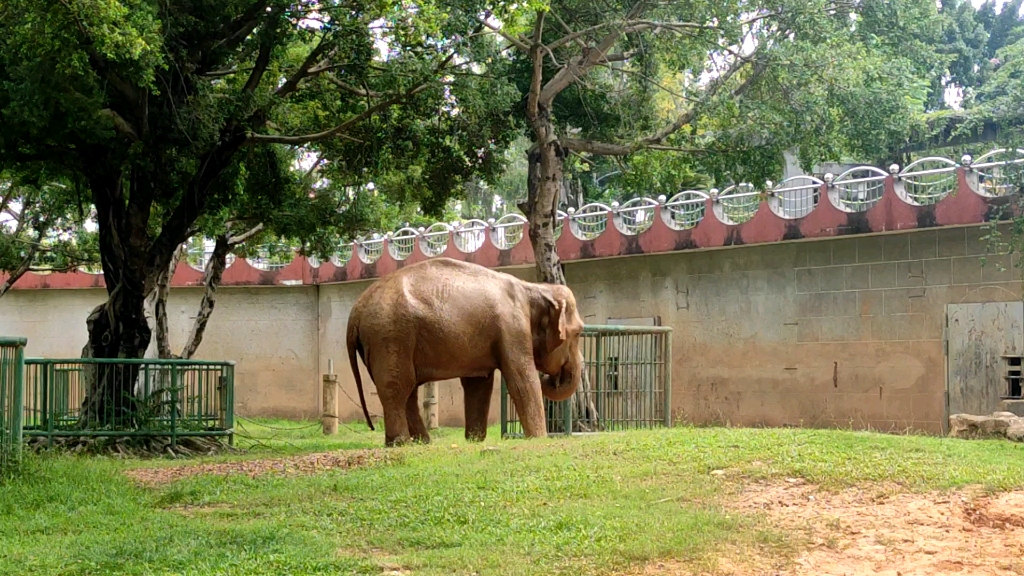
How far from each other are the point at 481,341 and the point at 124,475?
399 centimetres

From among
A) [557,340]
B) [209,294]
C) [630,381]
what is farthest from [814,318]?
[209,294]

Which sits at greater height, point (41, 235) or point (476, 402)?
point (41, 235)

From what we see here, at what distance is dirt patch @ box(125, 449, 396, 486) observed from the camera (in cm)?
1076

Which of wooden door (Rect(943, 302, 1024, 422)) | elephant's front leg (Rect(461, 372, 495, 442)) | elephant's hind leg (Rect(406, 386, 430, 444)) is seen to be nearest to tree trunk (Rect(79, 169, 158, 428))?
elephant's hind leg (Rect(406, 386, 430, 444))

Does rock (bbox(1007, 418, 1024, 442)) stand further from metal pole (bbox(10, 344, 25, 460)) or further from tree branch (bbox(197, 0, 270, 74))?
tree branch (bbox(197, 0, 270, 74))

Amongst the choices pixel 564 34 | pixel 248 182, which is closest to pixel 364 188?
pixel 248 182

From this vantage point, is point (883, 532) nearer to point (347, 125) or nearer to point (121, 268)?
point (347, 125)

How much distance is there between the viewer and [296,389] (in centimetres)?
2953

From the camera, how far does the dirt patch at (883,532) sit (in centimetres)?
659

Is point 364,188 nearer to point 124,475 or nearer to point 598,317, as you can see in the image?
point 598,317

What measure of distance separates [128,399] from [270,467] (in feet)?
14.9

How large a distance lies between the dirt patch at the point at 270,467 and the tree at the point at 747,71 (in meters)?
6.85

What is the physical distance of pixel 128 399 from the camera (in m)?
15.2

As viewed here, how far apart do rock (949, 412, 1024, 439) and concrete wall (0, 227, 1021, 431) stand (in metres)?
4.76
